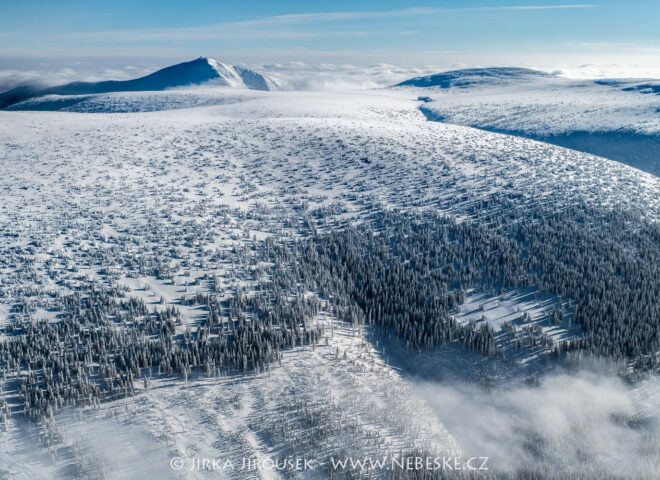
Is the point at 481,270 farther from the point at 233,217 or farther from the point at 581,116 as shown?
the point at 581,116

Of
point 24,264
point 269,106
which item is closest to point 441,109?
point 269,106

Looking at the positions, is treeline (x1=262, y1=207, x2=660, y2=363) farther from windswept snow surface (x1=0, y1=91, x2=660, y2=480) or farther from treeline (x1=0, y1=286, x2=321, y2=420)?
treeline (x1=0, y1=286, x2=321, y2=420)

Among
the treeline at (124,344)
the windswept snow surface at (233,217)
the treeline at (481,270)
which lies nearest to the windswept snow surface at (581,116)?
the windswept snow surface at (233,217)

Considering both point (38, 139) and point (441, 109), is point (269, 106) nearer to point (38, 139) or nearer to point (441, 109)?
point (38, 139)

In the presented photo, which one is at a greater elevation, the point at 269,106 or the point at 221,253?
the point at 269,106

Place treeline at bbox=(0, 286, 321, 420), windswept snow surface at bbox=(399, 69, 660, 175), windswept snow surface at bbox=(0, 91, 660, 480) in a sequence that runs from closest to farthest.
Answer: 1. windswept snow surface at bbox=(0, 91, 660, 480)
2. treeline at bbox=(0, 286, 321, 420)
3. windswept snow surface at bbox=(399, 69, 660, 175)

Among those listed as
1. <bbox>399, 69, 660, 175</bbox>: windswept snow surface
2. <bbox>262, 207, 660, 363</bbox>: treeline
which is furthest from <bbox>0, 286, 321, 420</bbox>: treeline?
<bbox>399, 69, 660, 175</bbox>: windswept snow surface

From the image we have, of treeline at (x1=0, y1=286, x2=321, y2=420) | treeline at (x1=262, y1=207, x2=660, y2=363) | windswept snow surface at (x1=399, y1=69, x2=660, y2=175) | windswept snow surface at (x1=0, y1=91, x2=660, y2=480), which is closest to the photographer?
windswept snow surface at (x1=0, y1=91, x2=660, y2=480)
